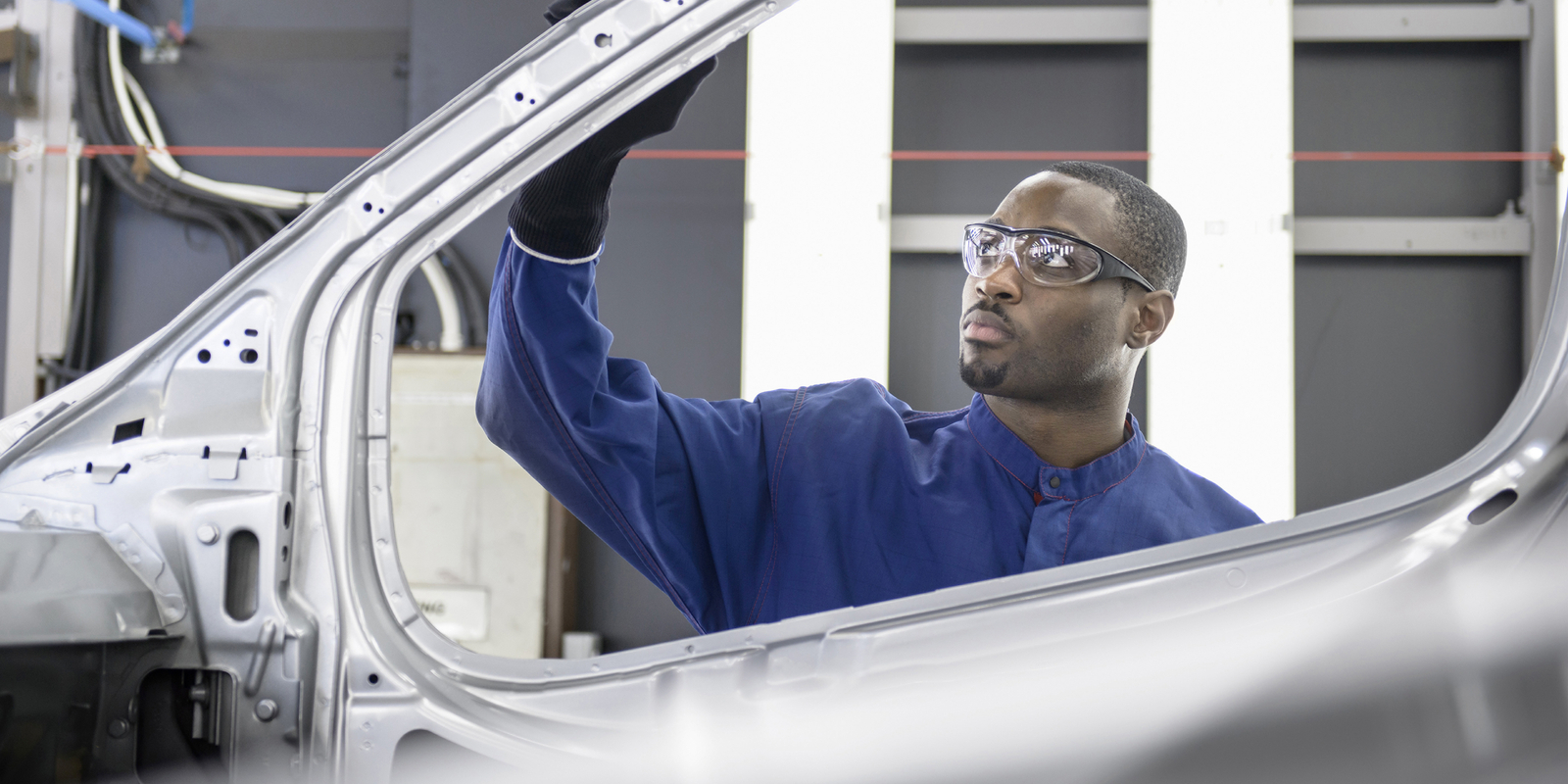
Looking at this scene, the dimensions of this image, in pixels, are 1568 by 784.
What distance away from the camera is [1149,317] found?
1712mm

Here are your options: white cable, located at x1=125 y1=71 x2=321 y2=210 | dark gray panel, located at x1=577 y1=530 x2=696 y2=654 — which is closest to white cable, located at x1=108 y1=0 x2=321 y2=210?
white cable, located at x1=125 y1=71 x2=321 y2=210

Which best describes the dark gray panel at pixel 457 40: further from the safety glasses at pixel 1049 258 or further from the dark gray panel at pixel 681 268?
the safety glasses at pixel 1049 258

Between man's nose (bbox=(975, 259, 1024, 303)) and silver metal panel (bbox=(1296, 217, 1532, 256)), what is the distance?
2104 mm

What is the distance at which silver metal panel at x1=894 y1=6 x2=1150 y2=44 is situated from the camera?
10.3 ft

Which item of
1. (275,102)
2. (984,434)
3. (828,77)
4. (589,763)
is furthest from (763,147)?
(589,763)

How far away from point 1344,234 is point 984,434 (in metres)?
2.33

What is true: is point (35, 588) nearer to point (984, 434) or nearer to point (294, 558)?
point (294, 558)

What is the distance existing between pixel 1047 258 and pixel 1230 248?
5.58 ft

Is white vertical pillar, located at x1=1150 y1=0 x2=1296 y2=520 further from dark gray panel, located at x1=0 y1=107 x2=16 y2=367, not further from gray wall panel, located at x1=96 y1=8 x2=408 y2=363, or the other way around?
dark gray panel, located at x1=0 y1=107 x2=16 y2=367

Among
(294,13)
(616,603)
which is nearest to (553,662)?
(616,603)

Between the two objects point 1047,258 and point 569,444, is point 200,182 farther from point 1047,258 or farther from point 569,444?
point 1047,258

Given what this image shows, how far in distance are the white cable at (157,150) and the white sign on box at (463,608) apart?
1547 mm

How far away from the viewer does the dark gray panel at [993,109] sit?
323 centimetres

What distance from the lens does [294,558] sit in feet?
2.90
